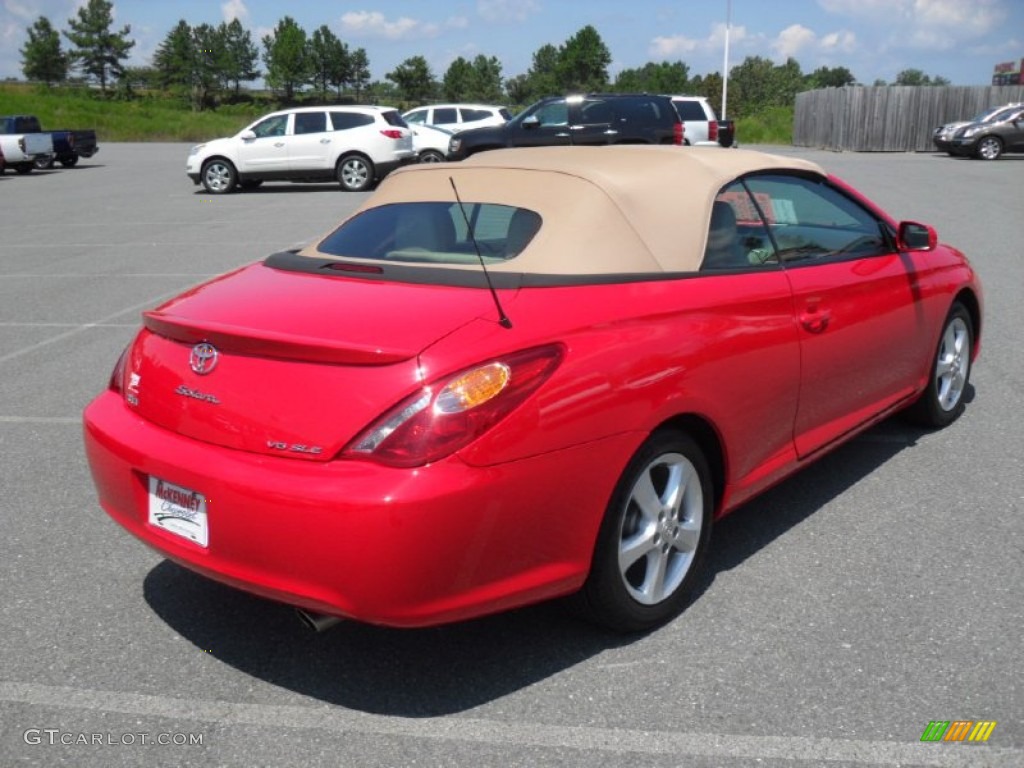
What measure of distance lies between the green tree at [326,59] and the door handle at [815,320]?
127 m

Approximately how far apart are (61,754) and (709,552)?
2.36m

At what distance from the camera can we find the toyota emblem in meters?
3.15

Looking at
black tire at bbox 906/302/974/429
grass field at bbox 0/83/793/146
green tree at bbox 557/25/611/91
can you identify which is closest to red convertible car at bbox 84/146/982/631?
black tire at bbox 906/302/974/429

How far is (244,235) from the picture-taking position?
15062 millimetres

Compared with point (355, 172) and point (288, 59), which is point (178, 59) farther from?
point (355, 172)

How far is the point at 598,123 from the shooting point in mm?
20391

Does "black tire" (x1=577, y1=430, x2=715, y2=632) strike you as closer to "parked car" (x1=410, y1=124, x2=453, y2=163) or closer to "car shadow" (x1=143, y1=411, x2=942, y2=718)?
"car shadow" (x1=143, y1=411, x2=942, y2=718)

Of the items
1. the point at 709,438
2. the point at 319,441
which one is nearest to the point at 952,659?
the point at 709,438

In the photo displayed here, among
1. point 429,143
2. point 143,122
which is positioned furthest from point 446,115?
point 143,122

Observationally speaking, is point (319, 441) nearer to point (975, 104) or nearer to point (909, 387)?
point (909, 387)

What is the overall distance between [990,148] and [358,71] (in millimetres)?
110762

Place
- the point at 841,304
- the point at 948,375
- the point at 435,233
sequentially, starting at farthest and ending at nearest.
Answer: the point at 948,375 → the point at 841,304 → the point at 435,233

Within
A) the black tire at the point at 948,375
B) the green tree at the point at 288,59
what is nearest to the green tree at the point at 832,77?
the green tree at the point at 288,59

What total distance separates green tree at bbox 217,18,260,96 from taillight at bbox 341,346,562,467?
128 meters
